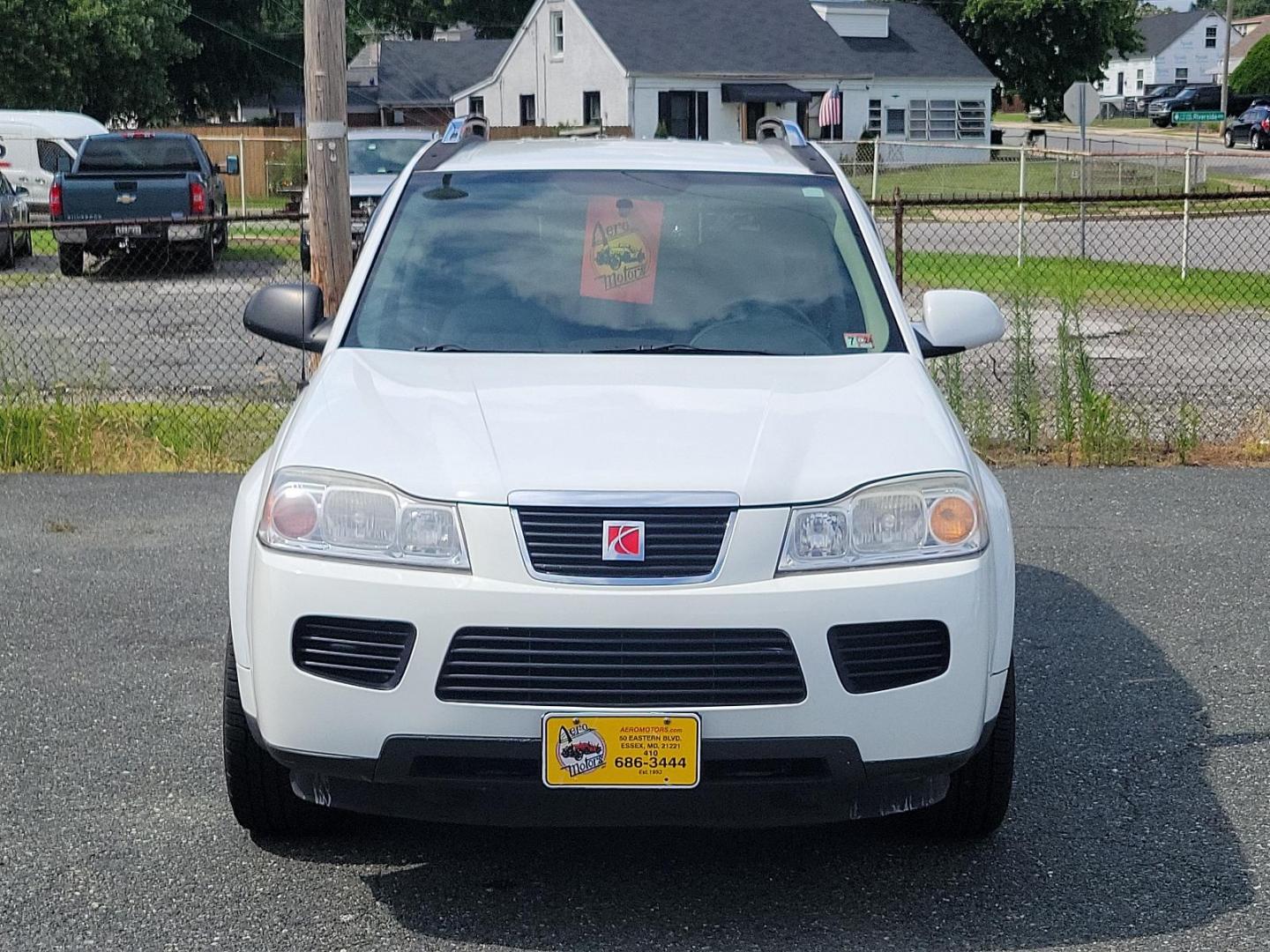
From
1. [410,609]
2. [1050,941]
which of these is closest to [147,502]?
[410,609]

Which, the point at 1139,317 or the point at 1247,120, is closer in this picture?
the point at 1139,317

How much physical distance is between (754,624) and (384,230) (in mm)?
2107

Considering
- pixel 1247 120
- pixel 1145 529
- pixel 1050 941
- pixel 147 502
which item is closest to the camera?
pixel 1050 941

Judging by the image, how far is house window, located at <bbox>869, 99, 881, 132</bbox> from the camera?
58344 millimetres

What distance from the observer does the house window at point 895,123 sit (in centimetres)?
5888

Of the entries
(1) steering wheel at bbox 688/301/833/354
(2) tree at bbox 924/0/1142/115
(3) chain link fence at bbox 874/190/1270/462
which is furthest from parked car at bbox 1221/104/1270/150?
(1) steering wheel at bbox 688/301/833/354

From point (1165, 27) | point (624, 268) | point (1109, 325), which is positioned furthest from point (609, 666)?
point (1165, 27)

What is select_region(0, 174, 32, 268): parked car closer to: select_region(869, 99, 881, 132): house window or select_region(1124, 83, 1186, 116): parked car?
select_region(869, 99, 881, 132): house window

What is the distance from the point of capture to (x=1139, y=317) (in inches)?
706

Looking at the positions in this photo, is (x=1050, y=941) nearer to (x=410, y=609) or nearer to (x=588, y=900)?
(x=588, y=900)

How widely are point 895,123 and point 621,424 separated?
188 feet

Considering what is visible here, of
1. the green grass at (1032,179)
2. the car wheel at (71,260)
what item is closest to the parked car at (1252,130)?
the green grass at (1032,179)

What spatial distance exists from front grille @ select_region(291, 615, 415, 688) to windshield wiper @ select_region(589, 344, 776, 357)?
52.1 inches

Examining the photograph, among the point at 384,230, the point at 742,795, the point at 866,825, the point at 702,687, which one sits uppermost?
the point at 384,230
